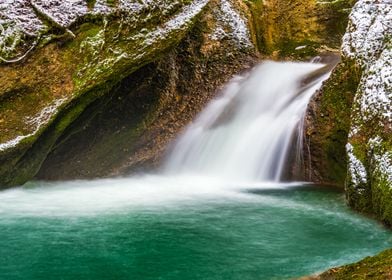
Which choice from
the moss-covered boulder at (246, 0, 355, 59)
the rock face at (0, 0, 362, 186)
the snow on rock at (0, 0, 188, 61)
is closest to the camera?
the snow on rock at (0, 0, 188, 61)

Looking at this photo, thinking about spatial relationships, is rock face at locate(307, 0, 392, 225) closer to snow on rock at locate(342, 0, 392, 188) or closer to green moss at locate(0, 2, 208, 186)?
snow on rock at locate(342, 0, 392, 188)

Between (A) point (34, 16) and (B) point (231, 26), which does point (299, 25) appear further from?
(A) point (34, 16)

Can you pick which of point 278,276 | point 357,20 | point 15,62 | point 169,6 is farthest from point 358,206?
point 15,62

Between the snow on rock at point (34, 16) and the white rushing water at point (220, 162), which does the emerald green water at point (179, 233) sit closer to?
the white rushing water at point (220, 162)

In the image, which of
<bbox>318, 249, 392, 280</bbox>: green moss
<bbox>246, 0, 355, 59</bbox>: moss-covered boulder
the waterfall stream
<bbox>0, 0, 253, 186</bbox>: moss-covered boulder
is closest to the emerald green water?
the waterfall stream

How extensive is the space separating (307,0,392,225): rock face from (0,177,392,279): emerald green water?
44cm

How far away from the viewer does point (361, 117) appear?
808 centimetres

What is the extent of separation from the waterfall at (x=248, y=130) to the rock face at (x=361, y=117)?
61 cm

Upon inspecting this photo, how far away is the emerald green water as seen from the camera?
18.8 ft

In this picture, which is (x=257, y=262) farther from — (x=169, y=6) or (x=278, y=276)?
(x=169, y=6)

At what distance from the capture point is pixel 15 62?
824cm

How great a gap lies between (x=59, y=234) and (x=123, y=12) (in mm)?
3949

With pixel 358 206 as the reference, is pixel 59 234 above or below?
below

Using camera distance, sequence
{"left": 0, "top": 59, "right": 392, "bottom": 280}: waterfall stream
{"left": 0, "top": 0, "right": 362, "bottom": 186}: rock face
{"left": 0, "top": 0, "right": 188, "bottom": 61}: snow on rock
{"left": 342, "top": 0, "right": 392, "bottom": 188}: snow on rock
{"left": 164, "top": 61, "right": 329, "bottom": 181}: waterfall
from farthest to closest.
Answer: {"left": 164, "top": 61, "right": 329, "bottom": 181}: waterfall → {"left": 0, "top": 0, "right": 362, "bottom": 186}: rock face → {"left": 0, "top": 0, "right": 188, "bottom": 61}: snow on rock → {"left": 342, "top": 0, "right": 392, "bottom": 188}: snow on rock → {"left": 0, "top": 59, "right": 392, "bottom": 280}: waterfall stream
